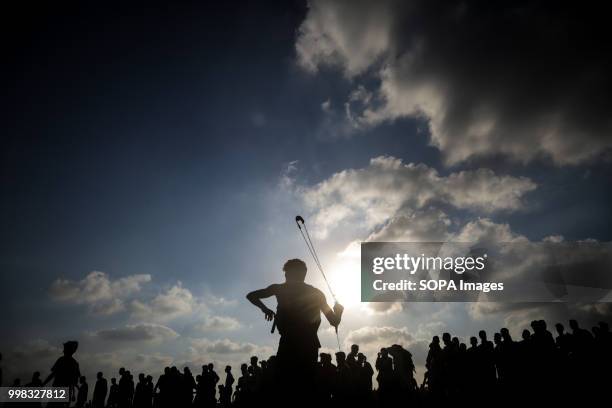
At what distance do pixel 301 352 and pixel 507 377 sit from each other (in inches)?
381

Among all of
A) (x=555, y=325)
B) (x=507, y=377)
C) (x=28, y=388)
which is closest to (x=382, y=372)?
(x=507, y=377)

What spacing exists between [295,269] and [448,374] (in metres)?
9.75

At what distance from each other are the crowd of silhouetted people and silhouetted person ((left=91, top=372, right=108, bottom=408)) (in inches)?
149

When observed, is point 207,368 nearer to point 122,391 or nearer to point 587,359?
point 122,391

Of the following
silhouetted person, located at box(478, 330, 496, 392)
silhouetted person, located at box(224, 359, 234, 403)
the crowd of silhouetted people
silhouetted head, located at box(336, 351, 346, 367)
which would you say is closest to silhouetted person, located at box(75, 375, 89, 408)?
the crowd of silhouetted people

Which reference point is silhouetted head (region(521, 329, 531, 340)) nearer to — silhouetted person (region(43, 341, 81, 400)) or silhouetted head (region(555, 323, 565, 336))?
silhouetted head (region(555, 323, 565, 336))

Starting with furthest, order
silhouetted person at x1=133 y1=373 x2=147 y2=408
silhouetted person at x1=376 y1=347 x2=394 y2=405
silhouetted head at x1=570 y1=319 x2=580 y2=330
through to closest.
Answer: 1. silhouetted person at x1=133 y1=373 x2=147 y2=408
2. silhouetted person at x1=376 y1=347 x2=394 y2=405
3. silhouetted head at x1=570 y1=319 x2=580 y2=330

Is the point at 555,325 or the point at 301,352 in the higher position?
the point at 555,325

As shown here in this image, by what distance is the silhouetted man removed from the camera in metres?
4.18

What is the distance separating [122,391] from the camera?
1731 cm

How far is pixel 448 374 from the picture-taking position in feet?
38.5

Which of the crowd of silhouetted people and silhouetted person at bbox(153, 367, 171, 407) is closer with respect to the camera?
the crowd of silhouetted people

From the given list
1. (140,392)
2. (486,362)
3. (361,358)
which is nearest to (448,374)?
(486,362)

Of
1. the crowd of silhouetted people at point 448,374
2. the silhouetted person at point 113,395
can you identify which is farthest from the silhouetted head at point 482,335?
the silhouetted person at point 113,395
